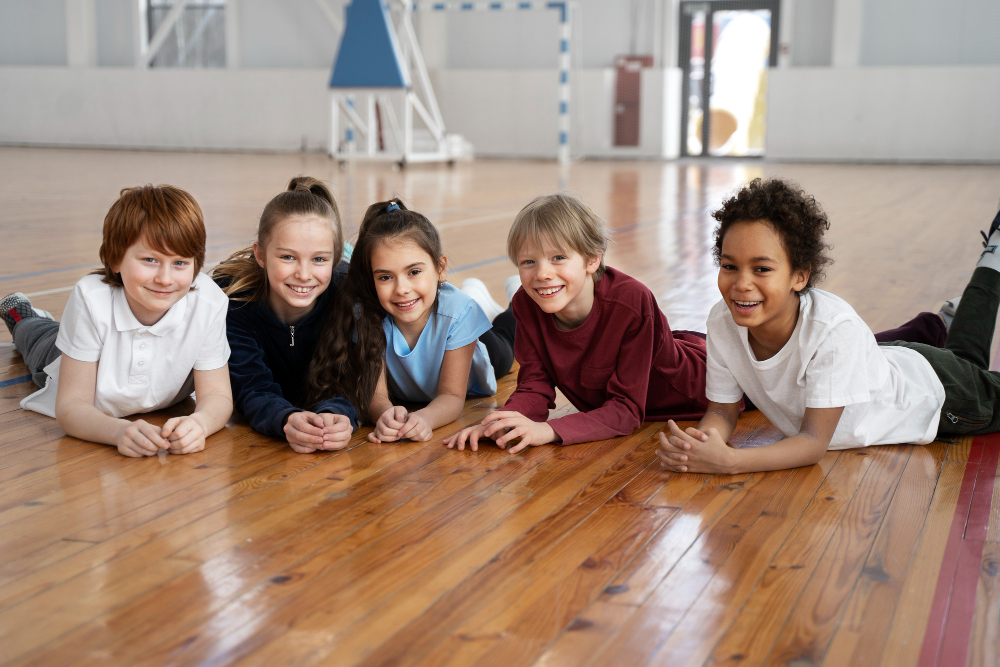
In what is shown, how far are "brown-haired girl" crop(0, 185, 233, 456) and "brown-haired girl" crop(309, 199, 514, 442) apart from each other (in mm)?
247

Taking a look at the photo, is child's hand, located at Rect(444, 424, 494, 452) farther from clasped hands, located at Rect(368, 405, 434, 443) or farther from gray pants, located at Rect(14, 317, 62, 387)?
gray pants, located at Rect(14, 317, 62, 387)

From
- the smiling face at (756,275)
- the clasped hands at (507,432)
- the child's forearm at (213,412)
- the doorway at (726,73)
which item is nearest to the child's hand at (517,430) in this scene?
the clasped hands at (507,432)

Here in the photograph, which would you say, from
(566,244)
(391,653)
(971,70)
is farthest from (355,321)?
(971,70)

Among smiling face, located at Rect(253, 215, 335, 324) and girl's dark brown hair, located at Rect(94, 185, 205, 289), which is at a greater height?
girl's dark brown hair, located at Rect(94, 185, 205, 289)

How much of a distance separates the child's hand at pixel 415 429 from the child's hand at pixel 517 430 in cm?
13

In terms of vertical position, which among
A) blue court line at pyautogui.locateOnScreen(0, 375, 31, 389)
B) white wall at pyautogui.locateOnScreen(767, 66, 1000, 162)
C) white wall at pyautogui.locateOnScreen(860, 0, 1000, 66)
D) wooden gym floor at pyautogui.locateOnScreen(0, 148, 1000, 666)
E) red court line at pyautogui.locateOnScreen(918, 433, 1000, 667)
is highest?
white wall at pyautogui.locateOnScreen(860, 0, 1000, 66)

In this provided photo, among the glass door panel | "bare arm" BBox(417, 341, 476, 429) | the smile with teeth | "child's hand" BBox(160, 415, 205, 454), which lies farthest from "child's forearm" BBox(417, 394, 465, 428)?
the glass door panel

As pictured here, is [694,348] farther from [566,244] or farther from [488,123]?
[488,123]

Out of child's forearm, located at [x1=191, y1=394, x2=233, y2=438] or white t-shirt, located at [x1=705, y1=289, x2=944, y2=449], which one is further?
child's forearm, located at [x1=191, y1=394, x2=233, y2=438]

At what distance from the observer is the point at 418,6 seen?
36.8 ft

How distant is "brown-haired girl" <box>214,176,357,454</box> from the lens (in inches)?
77.1

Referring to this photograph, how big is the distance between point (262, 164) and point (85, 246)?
614 cm

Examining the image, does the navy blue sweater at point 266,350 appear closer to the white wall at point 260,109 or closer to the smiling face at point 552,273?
the smiling face at point 552,273

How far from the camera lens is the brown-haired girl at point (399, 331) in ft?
6.54
